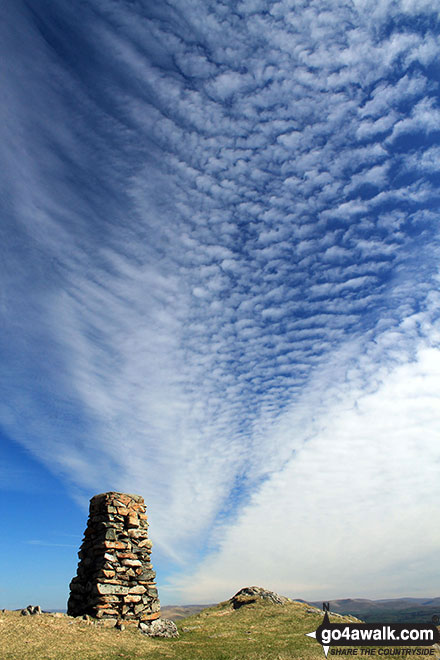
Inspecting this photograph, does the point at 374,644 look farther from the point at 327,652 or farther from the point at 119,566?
the point at 119,566

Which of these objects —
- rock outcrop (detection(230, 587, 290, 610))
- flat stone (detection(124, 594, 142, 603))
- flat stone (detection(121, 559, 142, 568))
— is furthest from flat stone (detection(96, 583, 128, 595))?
rock outcrop (detection(230, 587, 290, 610))

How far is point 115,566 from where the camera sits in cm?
1781

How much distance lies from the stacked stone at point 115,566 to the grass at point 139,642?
1209mm

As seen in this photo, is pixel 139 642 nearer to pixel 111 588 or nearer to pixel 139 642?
pixel 139 642

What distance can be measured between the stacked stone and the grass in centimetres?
121

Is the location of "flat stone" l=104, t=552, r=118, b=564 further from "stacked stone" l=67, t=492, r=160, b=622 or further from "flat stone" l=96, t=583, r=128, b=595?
"flat stone" l=96, t=583, r=128, b=595

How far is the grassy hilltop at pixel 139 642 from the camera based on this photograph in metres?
12.5

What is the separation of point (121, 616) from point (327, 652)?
9.03 meters

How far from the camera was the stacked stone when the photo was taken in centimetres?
1719

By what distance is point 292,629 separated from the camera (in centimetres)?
2014

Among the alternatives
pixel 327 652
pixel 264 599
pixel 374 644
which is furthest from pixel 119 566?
pixel 264 599

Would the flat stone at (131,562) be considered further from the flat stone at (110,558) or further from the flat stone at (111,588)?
the flat stone at (111,588)

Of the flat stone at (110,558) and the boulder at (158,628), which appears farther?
the flat stone at (110,558)

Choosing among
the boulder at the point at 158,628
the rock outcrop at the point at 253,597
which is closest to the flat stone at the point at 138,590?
the boulder at the point at 158,628
